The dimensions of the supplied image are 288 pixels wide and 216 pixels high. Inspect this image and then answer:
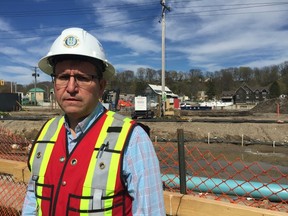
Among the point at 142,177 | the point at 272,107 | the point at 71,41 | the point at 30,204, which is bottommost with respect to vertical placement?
the point at 272,107

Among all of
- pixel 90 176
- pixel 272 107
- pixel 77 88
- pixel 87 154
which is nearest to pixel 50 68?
pixel 77 88

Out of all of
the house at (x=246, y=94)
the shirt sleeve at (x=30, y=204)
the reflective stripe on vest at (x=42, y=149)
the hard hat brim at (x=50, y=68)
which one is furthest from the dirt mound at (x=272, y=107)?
the house at (x=246, y=94)

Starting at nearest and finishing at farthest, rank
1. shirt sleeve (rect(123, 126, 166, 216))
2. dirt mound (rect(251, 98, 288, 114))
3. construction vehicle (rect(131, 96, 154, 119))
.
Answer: shirt sleeve (rect(123, 126, 166, 216)) → construction vehicle (rect(131, 96, 154, 119)) → dirt mound (rect(251, 98, 288, 114))

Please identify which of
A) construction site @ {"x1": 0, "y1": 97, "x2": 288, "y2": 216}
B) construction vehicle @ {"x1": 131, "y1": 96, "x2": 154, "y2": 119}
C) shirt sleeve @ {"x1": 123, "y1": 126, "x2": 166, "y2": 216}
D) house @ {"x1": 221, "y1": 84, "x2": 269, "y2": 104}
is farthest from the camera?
house @ {"x1": 221, "y1": 84, "x2": 269, "y2": 104}

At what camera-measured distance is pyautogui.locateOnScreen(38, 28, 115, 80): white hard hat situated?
5.96ft

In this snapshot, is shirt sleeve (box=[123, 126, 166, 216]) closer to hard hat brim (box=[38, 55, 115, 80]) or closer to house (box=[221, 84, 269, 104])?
hard hat brim (box=[38, 55, 115, 80])

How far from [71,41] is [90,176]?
2.59ft

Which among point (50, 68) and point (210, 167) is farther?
point (210, 167)

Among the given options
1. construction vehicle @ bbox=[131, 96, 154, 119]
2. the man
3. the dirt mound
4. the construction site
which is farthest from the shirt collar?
the dirt mound

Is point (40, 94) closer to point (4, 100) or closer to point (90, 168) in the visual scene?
point (4, 100)

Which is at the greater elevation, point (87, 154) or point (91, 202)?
point (87, 154)

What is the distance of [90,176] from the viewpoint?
1654 mm

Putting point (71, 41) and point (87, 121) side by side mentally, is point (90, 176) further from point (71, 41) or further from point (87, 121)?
point (71, 41)

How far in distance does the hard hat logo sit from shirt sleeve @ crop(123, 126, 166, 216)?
65 centimetres
